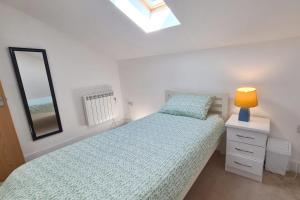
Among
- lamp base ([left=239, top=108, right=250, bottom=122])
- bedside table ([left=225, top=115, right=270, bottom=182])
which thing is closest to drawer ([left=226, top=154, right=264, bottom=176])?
bedside table ([left=225, top=115, right=270, bottom=182])

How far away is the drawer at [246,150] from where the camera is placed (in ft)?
5.65

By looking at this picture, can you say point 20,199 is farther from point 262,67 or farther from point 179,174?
point 262,67

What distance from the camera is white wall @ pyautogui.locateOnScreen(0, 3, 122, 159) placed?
2.15m

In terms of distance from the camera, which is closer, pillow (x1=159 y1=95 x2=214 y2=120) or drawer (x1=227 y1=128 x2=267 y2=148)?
drawer (x1=227 y1=128 x2=267 y2=148)

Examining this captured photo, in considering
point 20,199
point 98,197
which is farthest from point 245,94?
point 20,199

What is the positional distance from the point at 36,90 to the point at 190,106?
235cm

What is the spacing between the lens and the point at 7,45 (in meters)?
2.13

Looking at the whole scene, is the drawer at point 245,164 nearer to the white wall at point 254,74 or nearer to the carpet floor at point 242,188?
the carpet floor at point 242,188

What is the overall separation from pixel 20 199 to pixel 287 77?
2.71 meters

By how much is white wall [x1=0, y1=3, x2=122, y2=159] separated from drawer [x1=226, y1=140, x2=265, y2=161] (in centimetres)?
251

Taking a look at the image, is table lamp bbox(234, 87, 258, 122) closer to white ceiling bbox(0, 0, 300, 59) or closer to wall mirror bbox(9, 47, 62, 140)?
white ceiling bbox(0, 0, 300, 59)

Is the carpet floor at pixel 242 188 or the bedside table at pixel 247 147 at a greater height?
the bedside table at pixel 247 147

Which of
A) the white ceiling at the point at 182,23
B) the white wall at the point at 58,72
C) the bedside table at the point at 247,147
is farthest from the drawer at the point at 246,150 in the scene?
the white wall at the point at 58,72

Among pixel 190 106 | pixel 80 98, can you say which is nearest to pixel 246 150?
pixel 190 106
